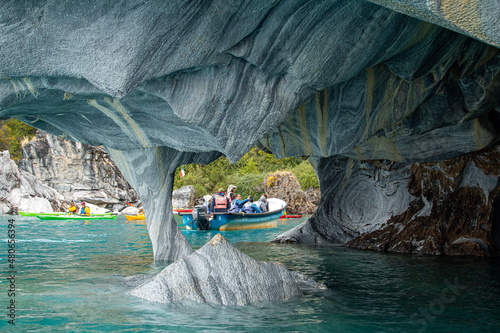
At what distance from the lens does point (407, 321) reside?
4395 millimetres

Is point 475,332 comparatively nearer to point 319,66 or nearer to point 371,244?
point 319,66

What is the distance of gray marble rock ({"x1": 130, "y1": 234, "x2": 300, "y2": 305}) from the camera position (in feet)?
16.0

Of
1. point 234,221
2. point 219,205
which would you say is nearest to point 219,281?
point 234,221

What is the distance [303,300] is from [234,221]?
10993 mm

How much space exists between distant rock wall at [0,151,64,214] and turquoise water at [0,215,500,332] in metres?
19.9

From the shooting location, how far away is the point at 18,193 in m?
27.0

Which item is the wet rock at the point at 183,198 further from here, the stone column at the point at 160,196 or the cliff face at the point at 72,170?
the stone column at the point at 160,196

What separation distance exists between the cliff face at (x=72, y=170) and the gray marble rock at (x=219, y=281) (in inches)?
1065

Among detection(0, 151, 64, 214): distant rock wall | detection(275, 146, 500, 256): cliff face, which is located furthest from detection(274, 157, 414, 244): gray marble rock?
detection(0, 151, 64, 214): distant rock wall

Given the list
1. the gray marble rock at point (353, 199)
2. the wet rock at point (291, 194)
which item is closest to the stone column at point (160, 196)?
the gray marble rock at point (353, 199)

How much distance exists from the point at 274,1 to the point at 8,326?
369 centimetres

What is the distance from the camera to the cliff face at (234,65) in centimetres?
407

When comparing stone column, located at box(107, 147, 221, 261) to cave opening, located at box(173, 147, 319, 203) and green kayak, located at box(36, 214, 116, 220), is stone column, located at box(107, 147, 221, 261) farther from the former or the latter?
cave opening, located at box(173, 147, 319, 203)

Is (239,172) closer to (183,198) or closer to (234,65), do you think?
(183,198)
